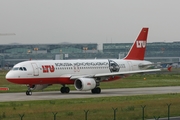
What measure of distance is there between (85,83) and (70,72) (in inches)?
137

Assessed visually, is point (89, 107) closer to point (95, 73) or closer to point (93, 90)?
point (93, 90)

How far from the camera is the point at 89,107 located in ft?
127

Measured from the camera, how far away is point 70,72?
5781cm

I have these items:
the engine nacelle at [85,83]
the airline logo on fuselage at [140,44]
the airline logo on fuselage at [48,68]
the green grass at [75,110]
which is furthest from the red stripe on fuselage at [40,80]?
the airline logo on fuselage at [140,44]

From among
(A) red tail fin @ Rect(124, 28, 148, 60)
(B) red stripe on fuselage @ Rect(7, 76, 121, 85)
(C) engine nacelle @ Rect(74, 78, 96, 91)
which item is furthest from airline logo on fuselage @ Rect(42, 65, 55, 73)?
(A) red tail fin @ Rect(124, 28, 148, 60)

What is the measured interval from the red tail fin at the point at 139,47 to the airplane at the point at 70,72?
1.01 m

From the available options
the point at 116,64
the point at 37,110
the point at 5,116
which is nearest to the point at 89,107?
the point at 37,110

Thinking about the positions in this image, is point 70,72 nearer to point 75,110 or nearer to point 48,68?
point 48,68

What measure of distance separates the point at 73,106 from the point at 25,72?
572 inches

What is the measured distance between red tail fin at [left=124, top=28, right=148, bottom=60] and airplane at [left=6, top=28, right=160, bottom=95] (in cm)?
101

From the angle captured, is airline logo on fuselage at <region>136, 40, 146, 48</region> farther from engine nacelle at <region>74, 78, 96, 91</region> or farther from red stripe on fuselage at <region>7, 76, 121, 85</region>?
red stripe on fuselage at <region>7, 76, 121, 85</region>

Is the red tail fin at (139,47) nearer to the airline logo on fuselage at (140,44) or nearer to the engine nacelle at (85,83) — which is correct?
the airline logo on fuselage at (140,44)

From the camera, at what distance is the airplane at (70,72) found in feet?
175

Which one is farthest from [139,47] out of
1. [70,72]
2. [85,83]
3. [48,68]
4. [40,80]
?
[40,80]
